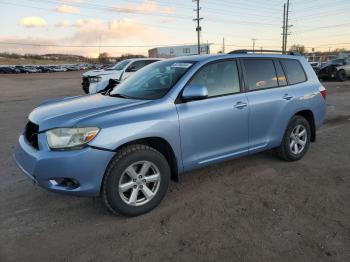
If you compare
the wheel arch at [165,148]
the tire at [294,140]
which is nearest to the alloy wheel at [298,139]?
the tire at [294,140]

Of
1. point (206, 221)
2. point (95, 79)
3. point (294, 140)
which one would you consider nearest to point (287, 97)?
point (294, 140)

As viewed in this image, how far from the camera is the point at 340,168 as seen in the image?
16.3 feet

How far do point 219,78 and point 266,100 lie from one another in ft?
2.78

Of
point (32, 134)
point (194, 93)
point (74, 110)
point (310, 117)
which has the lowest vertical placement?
point (310, 117)

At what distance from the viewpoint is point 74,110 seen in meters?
3.67

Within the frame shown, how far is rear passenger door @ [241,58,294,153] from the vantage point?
15.0 feet

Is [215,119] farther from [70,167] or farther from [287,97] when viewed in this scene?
[70,167]

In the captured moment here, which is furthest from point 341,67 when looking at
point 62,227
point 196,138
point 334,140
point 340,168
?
point 62,227

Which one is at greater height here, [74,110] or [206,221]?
[74,110]

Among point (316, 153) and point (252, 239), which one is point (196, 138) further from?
point (316, 153)

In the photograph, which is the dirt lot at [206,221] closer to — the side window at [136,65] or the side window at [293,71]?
the side window at [293,71]

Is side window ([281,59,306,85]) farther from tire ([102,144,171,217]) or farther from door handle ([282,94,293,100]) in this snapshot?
tire ([102,144,171,217])

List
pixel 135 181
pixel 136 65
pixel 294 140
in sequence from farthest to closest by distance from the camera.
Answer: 1. pixel 136 65
2. pixel 294 140
3. pixel 135 181

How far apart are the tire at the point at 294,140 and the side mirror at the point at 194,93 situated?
1.95m
